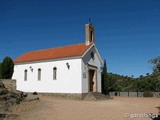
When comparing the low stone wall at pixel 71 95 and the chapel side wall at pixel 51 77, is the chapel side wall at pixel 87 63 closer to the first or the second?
the chapel side wall at pixel 51 77

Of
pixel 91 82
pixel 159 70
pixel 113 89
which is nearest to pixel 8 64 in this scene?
pixel 91 82

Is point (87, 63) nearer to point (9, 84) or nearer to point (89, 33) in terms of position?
point (89, 33)

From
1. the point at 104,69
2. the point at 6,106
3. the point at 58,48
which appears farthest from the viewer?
the point at 104,69

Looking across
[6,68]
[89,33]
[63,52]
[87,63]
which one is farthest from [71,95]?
[89,33]

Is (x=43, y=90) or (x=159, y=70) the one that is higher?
(x=159, y=70)

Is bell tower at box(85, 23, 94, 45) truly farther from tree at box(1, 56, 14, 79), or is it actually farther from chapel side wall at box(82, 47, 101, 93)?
tree at box(1, 56, 14, 79)

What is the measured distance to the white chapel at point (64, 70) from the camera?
23.4 meters

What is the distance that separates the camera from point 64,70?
24359mm

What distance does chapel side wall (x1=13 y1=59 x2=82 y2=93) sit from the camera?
23.3m

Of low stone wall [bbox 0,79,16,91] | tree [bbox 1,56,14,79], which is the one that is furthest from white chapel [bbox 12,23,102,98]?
low stone wall [bbox 0,79,16,91]

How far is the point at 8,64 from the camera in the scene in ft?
71.9

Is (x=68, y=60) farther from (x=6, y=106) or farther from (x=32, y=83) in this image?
(x=6, y=106)

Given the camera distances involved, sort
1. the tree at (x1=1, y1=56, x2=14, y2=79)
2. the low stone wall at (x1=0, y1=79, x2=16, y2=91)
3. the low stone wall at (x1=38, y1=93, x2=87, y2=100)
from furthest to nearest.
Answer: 1. the low stone wall at (x1=38, y1=93, x2=87, y2=100)
2. the tree at (x1=1, y1=56, x2=14, y2=79)
3. the low stone wall at (x1=0, y1=79, x2=16, y2=91)

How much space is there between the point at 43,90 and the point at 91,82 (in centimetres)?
775
